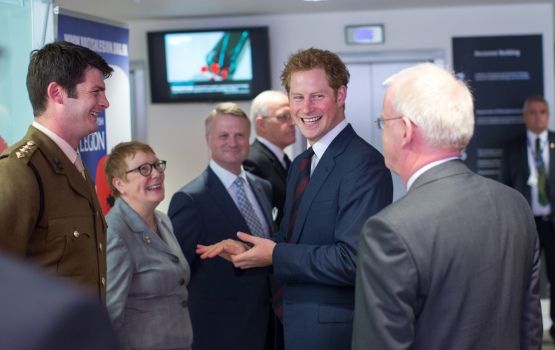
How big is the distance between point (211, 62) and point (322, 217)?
5.38 m

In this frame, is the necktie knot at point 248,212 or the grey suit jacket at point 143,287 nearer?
the grey suit jacket at point 143,287

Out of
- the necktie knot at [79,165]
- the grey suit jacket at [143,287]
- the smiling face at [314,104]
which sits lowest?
the grey suit jacket at [143,287]

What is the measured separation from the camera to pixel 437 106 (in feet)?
5.98

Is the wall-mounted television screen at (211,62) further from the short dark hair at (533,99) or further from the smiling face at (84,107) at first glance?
the smiling face at (84,107)

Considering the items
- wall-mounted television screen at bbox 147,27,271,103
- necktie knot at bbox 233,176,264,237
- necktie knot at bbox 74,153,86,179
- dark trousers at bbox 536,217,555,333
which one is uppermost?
wall-mounted television screen at bbox 147,27,271,103

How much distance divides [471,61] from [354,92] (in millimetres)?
1235

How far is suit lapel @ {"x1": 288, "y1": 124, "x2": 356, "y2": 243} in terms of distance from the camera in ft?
8.52

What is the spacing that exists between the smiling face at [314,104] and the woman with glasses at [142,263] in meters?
0.87

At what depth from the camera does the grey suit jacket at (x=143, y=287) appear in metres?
2.93

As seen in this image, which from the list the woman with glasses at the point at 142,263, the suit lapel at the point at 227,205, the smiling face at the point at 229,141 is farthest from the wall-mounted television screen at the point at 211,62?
the woman with glasses at the point at 142,263

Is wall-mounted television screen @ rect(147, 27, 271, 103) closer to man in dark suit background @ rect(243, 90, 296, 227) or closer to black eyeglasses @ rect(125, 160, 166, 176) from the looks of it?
man in dark suit background @ rect(243, 90, 296, 227)

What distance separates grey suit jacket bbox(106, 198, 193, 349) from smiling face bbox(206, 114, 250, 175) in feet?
2.78

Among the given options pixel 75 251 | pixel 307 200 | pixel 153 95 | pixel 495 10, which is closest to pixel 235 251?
pixel 307 200

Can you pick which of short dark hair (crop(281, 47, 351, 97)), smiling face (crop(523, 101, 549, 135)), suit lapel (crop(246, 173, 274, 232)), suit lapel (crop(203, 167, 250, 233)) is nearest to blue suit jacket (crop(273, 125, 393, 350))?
short dark hair (crop(281, 47, 351, 97))
